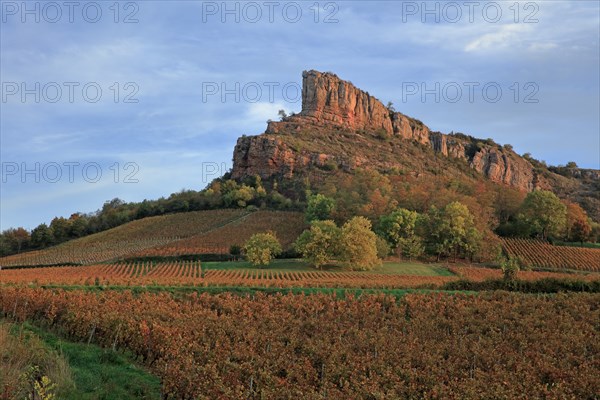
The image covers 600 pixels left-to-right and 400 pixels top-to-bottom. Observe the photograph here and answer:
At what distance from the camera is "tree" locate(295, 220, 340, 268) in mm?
52906

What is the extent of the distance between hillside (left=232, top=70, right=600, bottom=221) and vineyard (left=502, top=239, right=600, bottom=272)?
39915mm

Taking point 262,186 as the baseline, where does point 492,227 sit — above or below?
below

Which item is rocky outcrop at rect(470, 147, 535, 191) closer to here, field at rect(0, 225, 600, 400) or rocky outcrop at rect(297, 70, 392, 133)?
rocky outcrop at rect(297, 70, 392, 133)

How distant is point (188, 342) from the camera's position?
1662 centimetres

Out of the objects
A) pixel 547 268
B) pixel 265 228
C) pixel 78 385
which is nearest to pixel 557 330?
pixel 78 385

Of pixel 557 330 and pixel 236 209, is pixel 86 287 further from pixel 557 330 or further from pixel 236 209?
pixel 236 209

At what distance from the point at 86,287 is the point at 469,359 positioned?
2242cm

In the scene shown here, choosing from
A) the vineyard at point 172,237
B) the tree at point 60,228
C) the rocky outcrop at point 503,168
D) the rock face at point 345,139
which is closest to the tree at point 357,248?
the vineyard at point 172,237

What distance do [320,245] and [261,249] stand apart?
6365 mm

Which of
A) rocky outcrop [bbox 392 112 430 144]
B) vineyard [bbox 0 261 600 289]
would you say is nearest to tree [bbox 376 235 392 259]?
vineyard [bbox 0 261 600 289]

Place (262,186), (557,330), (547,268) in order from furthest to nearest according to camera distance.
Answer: (262,186)
(547,268)
(557,330)

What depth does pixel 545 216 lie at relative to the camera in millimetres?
75062

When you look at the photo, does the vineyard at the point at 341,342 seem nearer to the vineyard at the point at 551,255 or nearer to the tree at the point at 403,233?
the tree at the point at 403,233

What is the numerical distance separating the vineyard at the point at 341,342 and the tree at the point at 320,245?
24697 mm
